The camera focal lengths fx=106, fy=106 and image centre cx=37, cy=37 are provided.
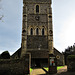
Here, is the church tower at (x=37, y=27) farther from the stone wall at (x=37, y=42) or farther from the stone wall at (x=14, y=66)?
the stone wall at (x=14, y=66)

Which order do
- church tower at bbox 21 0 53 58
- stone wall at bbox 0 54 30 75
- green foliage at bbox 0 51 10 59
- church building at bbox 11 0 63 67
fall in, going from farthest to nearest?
church tower at bbox 21 0 53 58 < church building at bbox 11 0 63 67 < green foliage at bbox 0 51 10 59 < stone wall at bbox 0 54 30 75

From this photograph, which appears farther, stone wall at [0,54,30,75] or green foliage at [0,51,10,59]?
green foliage at [0,51,10,59]

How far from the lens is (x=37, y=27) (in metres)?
27.6

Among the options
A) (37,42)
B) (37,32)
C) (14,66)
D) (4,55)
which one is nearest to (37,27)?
(37,32)

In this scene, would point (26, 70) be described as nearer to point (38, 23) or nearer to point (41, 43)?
point (41, 43)

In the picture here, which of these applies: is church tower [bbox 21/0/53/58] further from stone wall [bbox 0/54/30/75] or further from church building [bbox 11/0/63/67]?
stone wall [bbox 0/54/30/75]

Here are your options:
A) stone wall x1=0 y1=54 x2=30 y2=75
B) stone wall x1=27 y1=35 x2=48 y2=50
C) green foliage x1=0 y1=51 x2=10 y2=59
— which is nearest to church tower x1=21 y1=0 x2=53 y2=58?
stone wall x1=27 y1=35 x2=48 y2=50

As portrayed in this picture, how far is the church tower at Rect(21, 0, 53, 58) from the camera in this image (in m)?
26.0

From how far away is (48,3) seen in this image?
1169 inches

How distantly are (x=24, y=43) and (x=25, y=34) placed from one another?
7.61ft

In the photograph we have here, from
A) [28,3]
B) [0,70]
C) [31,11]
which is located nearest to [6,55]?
[0,70]

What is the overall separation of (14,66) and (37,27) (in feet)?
48.5

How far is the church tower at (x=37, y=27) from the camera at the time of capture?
26.0 metres

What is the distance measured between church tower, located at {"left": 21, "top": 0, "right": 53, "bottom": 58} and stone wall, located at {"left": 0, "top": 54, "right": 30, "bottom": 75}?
33.7 ft
